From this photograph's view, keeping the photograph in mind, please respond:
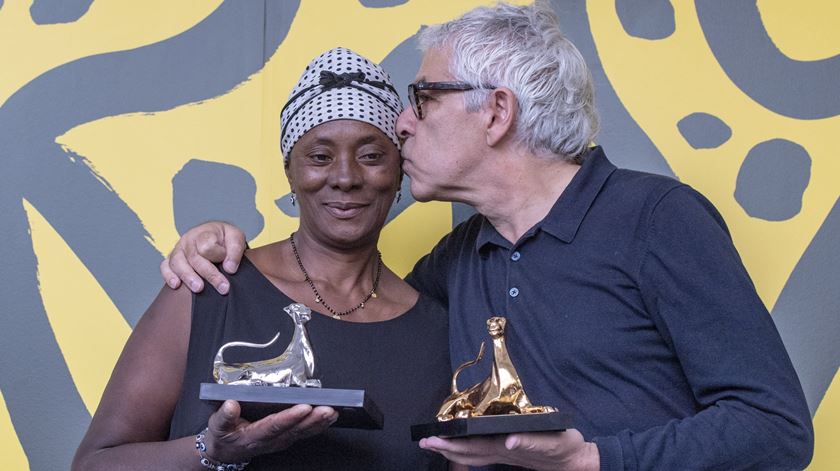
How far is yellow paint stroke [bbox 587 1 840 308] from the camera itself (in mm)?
3080

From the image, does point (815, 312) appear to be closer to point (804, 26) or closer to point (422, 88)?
point (804, 26)

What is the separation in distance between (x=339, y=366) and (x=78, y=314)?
1.07 meters

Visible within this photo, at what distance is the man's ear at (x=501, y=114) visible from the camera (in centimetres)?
241

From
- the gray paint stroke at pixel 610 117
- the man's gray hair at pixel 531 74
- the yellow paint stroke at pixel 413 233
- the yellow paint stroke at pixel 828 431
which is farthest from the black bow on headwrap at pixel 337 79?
the yellow paint stroke at pixel 828 431

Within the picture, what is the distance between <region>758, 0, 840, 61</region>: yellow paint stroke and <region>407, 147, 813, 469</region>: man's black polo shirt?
1007mm

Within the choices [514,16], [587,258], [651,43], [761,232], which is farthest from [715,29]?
[587,258]

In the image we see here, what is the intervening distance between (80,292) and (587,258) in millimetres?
1612

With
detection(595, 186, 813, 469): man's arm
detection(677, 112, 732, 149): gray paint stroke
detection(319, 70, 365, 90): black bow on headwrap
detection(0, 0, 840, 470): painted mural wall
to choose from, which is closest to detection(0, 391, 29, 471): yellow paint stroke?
detection(0, 0, 840, 470): painted mural wall

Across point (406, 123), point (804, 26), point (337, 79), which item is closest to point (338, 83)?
point (337, 79)

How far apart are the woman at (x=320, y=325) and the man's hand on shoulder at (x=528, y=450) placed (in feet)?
1.11

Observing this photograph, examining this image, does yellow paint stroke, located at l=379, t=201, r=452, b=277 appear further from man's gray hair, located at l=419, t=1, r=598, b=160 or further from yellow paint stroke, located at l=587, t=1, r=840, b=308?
man's gray hair, located at l=419, t=1, r=598, b=160

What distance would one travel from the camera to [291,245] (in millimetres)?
2732

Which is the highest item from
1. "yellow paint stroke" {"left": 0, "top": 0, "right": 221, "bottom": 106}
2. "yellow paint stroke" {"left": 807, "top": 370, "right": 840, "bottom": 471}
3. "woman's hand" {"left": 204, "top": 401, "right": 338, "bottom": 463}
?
"yellow paint stroke" {"left": 0, "top": 0, "right": 221, "bottom": 106}

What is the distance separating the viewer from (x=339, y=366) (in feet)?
8.04
